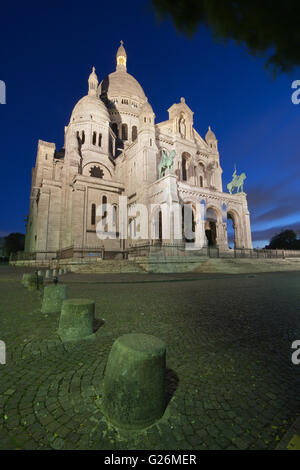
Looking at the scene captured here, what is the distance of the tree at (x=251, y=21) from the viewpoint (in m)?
1.87

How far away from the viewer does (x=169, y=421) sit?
1.58 m

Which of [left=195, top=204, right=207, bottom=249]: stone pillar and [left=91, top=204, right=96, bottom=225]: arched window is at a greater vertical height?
[left=91, top=204, right=96, bottom=225]: arched window

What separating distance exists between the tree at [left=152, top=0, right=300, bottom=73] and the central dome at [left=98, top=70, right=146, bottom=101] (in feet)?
166

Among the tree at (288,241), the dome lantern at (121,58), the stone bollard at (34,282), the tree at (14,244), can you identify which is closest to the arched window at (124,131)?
the dome lantern at (121,58)

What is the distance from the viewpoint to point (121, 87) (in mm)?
44625

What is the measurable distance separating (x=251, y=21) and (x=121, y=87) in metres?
52.8

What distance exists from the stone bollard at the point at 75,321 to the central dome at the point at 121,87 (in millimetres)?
51316

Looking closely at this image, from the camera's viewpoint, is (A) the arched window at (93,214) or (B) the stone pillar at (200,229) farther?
(A) the arched window at (93,214)

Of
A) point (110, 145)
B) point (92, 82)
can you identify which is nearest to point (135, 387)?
point (110, 145)

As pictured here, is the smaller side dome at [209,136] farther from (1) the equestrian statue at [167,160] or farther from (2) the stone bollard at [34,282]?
(2) the stone bollard at [34,282]

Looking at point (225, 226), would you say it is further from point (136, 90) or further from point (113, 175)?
point (136, 90)

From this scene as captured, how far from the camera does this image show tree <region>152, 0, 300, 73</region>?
6.14 ft

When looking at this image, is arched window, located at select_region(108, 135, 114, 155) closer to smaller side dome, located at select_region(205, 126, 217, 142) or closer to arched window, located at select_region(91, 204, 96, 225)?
arched window, located at select_region(91, 204, 96, 225)

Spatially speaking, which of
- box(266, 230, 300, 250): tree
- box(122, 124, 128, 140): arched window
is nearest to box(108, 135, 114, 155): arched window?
box(122, 124, 128, 140): arched window
